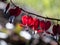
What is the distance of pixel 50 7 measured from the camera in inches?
65.4

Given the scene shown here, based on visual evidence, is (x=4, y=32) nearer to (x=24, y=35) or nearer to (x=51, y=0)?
(x=24, y=35)

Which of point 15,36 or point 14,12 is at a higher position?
point 14,12

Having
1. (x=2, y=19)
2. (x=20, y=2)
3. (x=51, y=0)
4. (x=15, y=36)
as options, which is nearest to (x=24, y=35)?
(x=15, y=36)

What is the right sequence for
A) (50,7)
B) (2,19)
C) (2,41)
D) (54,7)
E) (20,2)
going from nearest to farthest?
(20,2)
(54,7)
(50,7)
(2,41)
(2,19)

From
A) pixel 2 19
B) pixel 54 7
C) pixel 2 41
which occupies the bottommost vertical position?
pixel 2 41

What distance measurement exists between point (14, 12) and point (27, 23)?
0.08 metres

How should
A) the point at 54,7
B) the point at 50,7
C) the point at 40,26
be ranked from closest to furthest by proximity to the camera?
1. the point at 40,26
2. the point at 54,7
3. the point at 50,7

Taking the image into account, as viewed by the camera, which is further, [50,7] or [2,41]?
[2,41]

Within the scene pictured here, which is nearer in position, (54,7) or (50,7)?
(54,7)

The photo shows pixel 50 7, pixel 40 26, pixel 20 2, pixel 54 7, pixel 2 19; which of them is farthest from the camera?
pixel 2 19

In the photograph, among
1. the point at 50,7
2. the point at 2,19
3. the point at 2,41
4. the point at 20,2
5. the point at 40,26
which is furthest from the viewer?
the point at 2,19

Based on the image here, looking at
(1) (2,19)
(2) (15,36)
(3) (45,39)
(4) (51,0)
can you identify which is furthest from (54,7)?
(1) (2,19)

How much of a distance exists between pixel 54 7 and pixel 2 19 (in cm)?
70

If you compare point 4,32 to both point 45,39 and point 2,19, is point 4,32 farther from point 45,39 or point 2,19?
point 45,39
